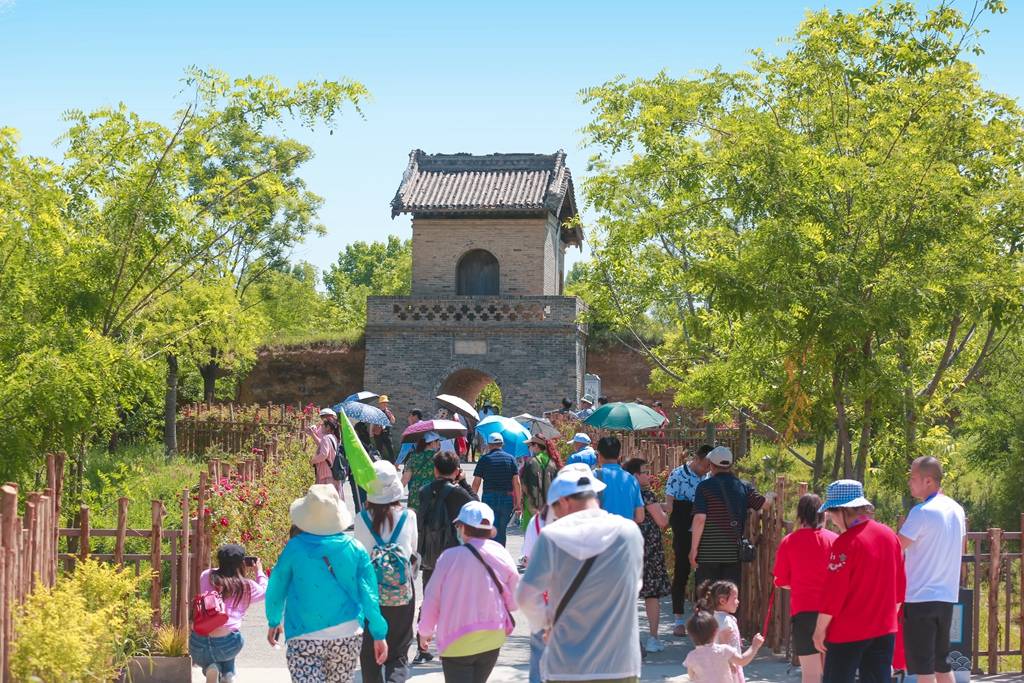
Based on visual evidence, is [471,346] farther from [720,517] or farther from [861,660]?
[861,660]

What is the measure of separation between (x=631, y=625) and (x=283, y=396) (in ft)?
122

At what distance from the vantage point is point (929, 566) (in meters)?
7.80

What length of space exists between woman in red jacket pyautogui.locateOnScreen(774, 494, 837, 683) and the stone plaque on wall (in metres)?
27.6

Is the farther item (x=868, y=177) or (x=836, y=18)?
(x=836, y=18)

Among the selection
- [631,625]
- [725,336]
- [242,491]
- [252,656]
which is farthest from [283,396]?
[631,625]

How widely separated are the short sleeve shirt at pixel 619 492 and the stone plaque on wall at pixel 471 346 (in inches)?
1032

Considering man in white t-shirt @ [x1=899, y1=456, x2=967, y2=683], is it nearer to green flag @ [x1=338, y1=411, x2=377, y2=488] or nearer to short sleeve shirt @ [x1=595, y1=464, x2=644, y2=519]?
short sleeve shirt @ [x1=595, y1=464, x2=644, y2=519]

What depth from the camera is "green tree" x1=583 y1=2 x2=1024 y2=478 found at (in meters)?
11.5

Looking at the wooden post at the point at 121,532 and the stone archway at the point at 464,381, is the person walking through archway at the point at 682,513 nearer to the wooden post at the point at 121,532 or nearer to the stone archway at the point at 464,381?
the wooden post at the point at 121,532

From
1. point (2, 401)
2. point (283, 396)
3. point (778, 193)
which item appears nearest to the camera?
point (2, 401)

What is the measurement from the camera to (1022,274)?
11703 millimetres

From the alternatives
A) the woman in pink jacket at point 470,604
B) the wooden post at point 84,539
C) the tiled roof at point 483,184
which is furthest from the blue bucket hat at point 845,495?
the tiled roof at point 483,184

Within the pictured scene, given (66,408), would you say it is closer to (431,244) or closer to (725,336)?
(725,336)

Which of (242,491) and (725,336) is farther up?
(725,336)
